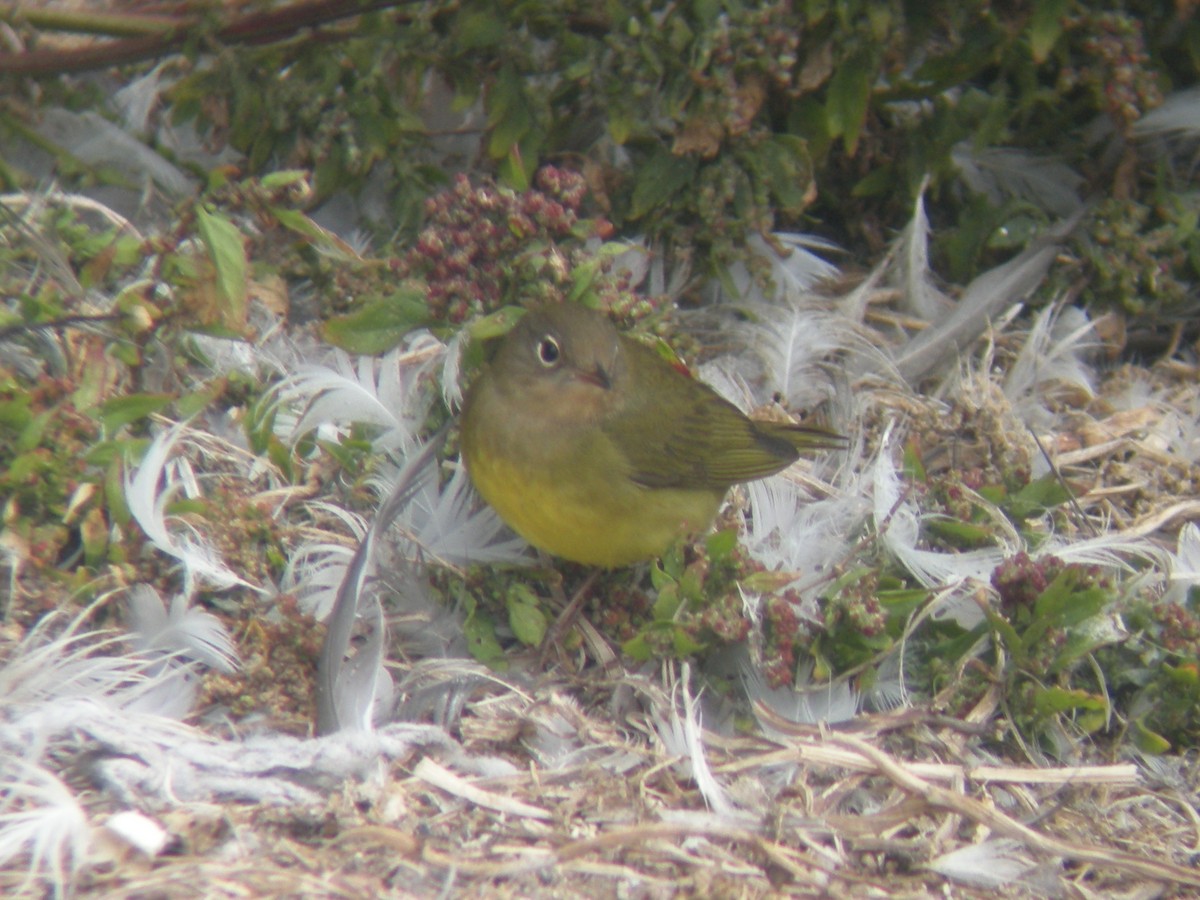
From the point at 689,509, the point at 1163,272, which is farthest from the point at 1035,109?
the point at 689,509

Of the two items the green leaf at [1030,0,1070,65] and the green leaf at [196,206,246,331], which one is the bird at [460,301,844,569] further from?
the green leaf at [1030,0,1070,65]

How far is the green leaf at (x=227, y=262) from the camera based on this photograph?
3.93 m

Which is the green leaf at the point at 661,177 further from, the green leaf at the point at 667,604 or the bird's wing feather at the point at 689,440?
the green leaf at the point at 667,604

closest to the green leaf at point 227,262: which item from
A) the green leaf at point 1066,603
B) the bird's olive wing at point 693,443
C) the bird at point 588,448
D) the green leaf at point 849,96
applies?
the bird at point 588,448

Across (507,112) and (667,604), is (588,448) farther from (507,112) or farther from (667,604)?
(507,112)

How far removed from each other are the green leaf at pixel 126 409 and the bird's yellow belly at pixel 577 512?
39.6 inches

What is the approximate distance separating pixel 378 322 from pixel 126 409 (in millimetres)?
824

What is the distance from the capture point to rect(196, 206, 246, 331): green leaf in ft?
12.9

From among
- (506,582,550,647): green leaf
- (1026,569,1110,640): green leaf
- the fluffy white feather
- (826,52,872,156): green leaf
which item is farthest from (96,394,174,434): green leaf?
(1026,569,1110,640): green leaf

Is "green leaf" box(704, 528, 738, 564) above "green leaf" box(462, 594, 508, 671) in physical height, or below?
above

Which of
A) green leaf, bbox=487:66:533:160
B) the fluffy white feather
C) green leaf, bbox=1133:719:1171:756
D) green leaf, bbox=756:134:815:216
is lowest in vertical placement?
green leaf, bbox=1133:719:1171:756

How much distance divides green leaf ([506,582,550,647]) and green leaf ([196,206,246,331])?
1.24 metres

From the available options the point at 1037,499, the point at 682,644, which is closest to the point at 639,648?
the point at 682,644

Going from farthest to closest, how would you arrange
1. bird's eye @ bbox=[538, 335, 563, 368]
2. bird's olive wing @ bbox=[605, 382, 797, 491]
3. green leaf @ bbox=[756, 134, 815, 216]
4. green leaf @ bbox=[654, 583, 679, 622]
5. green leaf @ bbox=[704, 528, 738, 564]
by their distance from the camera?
green leaf @ bbox=[756, 134, 815, 216], bird's olive wing @ bbox=[605, 382, 797, 491], bird's eye @ bbox=[538, 335, 563, 368], green leaf @ bbox=[704, 528, 738, 564], green leaf @ bbox=[654, 583, 679, 622]
